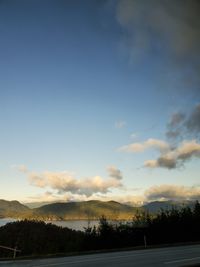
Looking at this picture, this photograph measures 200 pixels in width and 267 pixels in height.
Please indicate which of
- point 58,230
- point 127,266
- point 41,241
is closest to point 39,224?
point 58,230

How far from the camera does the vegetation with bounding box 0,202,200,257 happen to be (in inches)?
1041

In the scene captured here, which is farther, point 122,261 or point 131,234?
point 131,234

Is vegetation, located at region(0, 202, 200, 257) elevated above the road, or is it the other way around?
vegetation, located at region(0, 202, 200, 257)

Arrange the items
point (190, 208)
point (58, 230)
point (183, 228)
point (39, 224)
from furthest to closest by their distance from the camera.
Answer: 1. point (39, 224)
2. point (58, 230)
3. point (190, 208)
4. point (183, 228)

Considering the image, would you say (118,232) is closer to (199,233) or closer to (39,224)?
(199,233)

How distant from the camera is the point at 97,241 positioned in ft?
87.0

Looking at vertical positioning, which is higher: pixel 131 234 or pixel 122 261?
pixel 131 234

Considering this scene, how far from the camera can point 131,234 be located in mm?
28125

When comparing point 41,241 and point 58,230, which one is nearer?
point 41,241

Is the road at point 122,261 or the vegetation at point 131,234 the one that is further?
the vegetation at point 131,234

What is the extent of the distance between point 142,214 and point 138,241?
2651 millimetres

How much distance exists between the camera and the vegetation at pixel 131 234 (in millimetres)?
26453

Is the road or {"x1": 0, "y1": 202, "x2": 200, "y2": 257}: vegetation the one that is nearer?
the road

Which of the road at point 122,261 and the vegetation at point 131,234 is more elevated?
the vegetation at point 131,234
